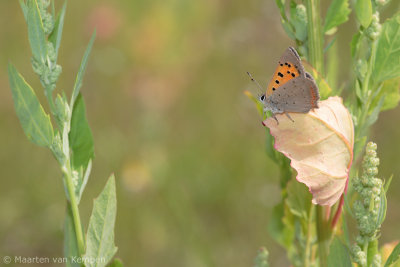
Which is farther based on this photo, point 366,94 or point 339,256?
point 366,94

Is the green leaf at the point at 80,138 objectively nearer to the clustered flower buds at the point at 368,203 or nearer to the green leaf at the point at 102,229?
the green leaf at the point at 102,229

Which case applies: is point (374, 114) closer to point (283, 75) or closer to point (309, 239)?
point (283, 75)

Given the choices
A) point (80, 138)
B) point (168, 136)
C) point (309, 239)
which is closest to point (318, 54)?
point (309, 239)

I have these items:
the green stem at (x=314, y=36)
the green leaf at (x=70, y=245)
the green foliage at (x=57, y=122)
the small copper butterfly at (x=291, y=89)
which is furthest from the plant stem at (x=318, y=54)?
the green leaf at (x=70, y=245)

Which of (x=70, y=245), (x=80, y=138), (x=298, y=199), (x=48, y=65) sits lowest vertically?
(x=70, y=245)

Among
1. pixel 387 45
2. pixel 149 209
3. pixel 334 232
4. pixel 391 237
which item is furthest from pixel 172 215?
pixel 387 45

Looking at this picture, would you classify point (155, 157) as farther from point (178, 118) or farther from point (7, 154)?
point (7, 154)

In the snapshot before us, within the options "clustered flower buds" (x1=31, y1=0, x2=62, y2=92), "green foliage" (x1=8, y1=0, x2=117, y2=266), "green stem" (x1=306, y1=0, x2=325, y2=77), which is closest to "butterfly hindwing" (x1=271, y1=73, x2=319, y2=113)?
"green stem" (x1=306, y1=0, x2=325, y2=77)
